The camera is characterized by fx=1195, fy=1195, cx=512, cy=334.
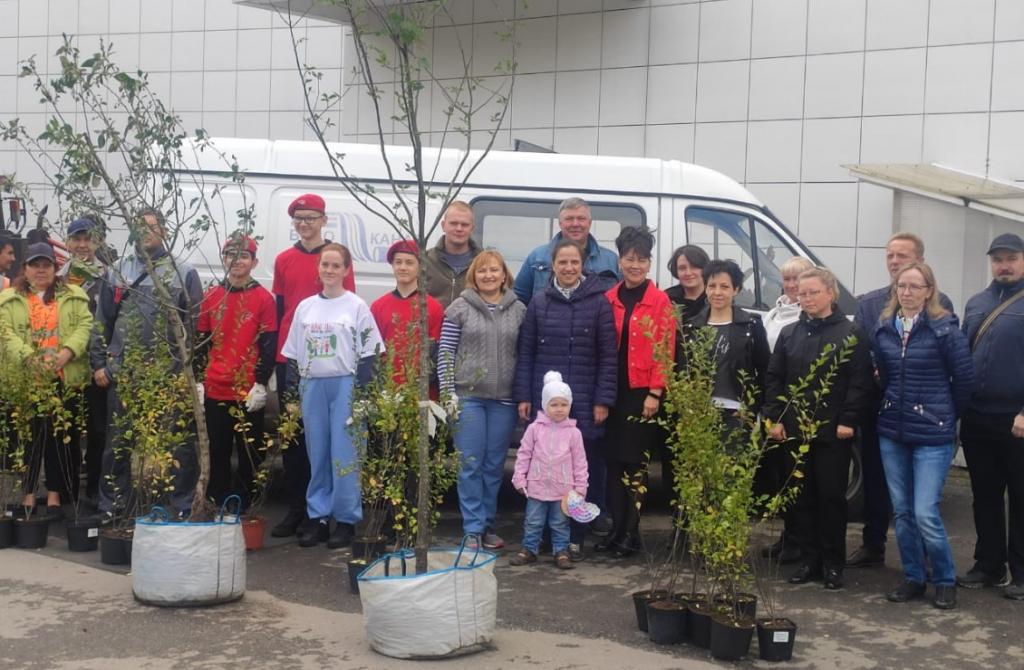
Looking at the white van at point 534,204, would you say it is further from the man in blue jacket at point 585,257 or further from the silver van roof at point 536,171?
the man in blue jacket at point 585,257

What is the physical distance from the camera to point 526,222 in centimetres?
880

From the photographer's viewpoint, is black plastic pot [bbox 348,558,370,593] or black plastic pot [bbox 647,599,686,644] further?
black plastic pot [bbox 348,558,370,593]

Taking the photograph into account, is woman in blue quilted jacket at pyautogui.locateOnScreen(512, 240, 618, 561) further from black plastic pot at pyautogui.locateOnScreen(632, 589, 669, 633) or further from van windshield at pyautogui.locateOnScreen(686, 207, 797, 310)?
van windshield at pyautogui.locateOnScreen(686, 207, 797, 310)

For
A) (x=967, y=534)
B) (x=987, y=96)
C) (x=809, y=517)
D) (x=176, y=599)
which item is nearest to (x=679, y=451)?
(x=809, y=517)

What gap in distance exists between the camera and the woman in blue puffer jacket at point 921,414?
6.23 metres

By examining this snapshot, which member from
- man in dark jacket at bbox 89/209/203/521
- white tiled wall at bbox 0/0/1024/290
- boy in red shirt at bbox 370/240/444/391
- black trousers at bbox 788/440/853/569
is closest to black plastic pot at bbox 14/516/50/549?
man in dark jacket at bbox 89/209/203/521

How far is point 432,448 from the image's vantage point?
23.0 feet

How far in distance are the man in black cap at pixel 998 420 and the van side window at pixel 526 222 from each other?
9.16 feet

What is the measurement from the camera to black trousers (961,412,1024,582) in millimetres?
6426

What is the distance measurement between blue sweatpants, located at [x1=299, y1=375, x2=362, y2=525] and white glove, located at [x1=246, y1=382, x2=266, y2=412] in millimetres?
347

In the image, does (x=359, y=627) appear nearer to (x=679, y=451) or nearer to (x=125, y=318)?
(x=679, y=451)

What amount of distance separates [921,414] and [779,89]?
6.56 metres

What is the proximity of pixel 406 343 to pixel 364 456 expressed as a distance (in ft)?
2.62

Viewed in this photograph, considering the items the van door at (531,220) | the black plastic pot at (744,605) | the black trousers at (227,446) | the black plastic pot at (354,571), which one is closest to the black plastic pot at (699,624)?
the black plastic pot at (744,605)
